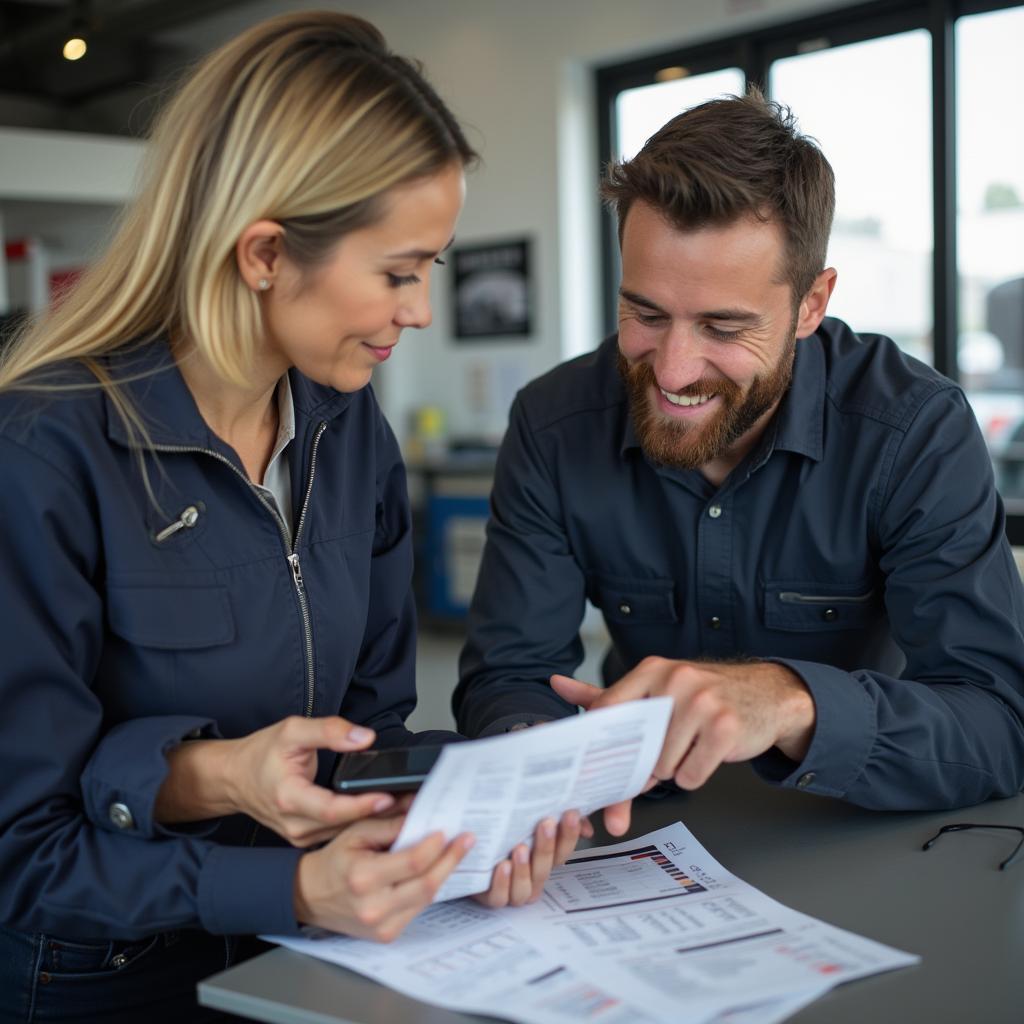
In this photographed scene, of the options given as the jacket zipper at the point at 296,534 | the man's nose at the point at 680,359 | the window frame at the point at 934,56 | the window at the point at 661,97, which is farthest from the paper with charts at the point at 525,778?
the window at the point at 661,97

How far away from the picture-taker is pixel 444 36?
6.28 meters

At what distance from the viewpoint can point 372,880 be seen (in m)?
0.98

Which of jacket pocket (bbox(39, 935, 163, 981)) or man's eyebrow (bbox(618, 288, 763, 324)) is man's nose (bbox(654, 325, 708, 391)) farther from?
jacket pocket (bbox(39, 935, 163, 981))

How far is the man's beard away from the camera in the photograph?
5.52 feet

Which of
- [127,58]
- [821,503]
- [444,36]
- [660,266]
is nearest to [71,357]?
[660,266]

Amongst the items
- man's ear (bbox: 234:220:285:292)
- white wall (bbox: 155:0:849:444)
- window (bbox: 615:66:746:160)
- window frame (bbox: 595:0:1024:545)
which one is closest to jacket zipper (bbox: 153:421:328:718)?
man's ear (bbox: 234:220:285:292)

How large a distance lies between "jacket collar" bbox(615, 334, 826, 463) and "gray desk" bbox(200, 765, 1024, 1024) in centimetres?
47

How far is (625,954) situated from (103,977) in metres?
0.57

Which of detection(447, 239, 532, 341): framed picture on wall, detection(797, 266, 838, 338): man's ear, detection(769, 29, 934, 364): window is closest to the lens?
detection(797, 266, 838, 338): man's ear

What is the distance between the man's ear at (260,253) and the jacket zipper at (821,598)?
88 cm

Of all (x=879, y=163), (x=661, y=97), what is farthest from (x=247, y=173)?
(x=661, y=97)

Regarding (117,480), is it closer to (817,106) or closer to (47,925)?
(47,925)

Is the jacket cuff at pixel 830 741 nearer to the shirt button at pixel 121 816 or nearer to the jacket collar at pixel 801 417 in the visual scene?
the jacket collar at pixel 801 417

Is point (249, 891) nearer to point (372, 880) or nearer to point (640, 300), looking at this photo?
point (372, 880)
